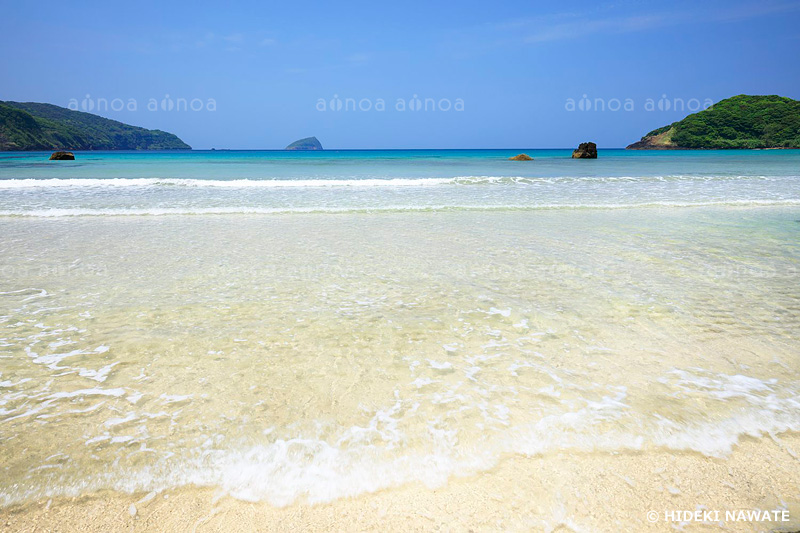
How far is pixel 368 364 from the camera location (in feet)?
10.0

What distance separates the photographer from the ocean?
216 centimetres

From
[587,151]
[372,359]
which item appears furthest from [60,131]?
[372,359]

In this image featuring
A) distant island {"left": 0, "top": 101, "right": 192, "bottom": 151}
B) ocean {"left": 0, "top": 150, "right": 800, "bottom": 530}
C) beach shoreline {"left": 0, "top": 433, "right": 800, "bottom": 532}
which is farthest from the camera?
distant island {"left": 0, "top": 101, "right": 192, "bottom": 151}

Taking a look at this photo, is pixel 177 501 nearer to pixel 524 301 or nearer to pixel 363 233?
pixel 524 301

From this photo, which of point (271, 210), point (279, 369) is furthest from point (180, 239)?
point (279, 369)

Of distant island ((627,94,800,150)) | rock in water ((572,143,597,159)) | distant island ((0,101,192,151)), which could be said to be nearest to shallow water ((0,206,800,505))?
rock in water ((572,143,597,159))

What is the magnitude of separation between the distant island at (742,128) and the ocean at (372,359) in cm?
11737

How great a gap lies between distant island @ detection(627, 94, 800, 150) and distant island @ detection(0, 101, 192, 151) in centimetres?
14514

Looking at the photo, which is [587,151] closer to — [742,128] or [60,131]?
[742,128]

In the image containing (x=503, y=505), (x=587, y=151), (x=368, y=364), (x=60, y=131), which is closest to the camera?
(x=503, y=505)

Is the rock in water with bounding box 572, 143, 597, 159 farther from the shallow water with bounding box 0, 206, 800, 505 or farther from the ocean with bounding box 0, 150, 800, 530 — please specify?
the shallow water with bounding box 0, 206, 800, 505

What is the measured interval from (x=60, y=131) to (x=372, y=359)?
147 meters

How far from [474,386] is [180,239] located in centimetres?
691

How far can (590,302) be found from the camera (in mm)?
4363
